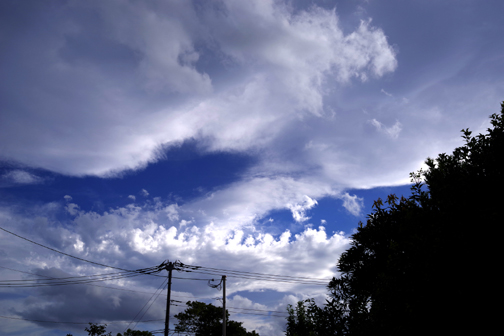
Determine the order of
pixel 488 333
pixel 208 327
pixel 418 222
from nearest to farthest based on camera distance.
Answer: pixel 488 333, pixel 418 222, pixel 208 327

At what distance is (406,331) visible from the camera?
448 inches

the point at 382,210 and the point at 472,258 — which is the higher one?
the point at 382,210

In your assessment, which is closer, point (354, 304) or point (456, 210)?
point (456, 210)

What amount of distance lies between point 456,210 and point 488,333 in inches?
149

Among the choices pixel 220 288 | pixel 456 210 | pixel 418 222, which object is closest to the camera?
pixel 456 210

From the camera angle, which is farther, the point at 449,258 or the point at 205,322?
the point at 205,322

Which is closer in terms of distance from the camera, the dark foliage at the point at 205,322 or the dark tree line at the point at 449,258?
the dark tree line at the point at 449,258

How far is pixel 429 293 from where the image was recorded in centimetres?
1071

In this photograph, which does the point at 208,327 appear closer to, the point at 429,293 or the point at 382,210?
the point at 382,210

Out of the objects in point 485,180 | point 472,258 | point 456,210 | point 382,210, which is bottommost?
point 472,258

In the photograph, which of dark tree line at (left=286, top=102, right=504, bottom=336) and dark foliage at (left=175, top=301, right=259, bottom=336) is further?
dark foliage at (left=175, top=301, right=259, bottom=336)

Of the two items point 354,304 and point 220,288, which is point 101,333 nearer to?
point 220,288

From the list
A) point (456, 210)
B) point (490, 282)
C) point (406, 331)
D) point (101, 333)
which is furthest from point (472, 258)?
point (101, 333)

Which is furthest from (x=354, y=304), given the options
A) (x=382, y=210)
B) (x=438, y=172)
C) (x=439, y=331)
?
(x=382, y=210)
